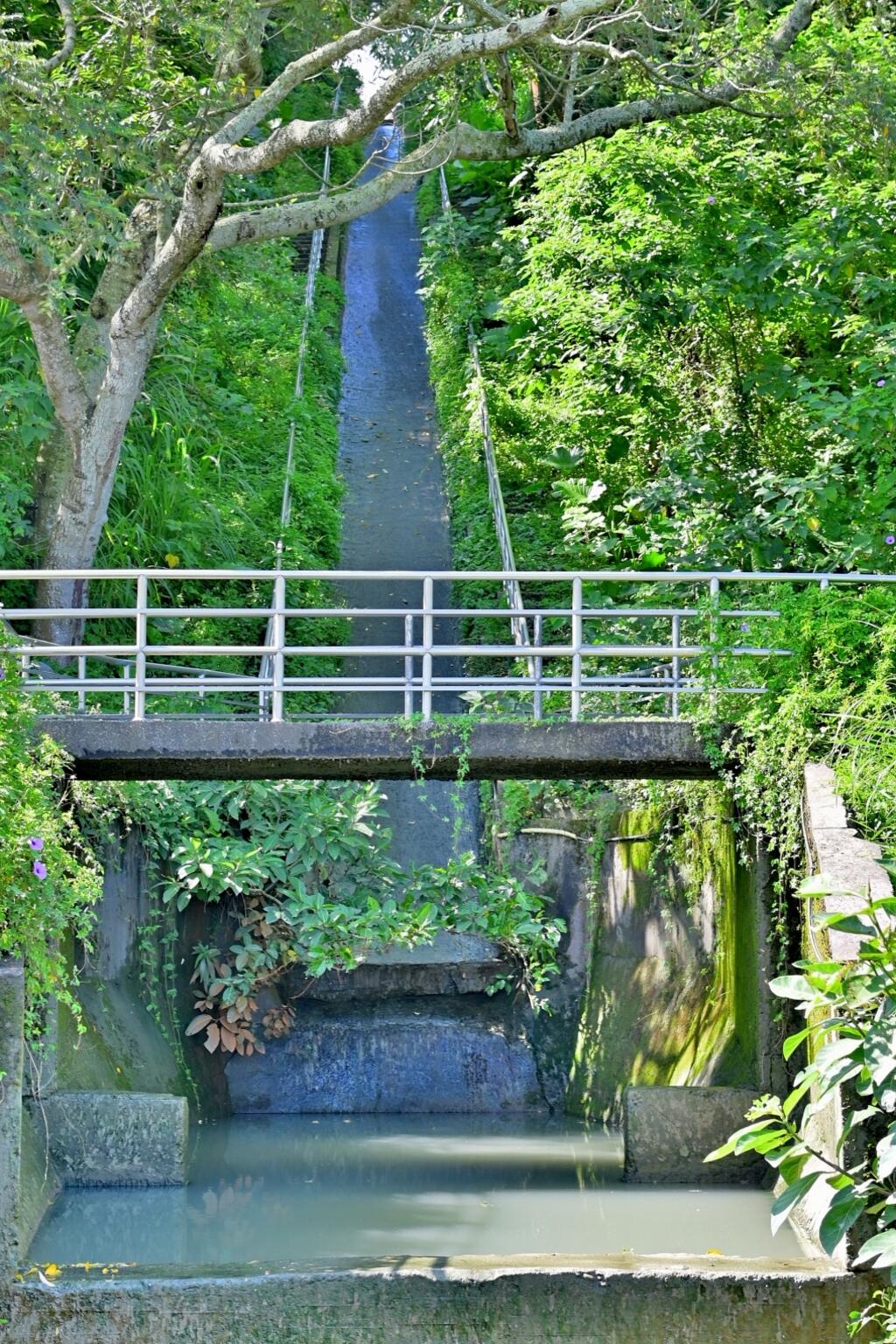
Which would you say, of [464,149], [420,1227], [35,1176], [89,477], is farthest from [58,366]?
[420,1227]

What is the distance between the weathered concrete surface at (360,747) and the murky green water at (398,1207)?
2868 millimetres

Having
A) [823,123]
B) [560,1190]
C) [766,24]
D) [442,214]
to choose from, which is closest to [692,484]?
[823,123]

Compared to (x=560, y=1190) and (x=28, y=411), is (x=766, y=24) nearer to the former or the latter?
(x=28, y=411)

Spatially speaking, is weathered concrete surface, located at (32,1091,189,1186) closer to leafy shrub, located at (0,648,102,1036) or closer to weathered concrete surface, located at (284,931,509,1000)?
leafy shrub, located at (0,648,102,1036)

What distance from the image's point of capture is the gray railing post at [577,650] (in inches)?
401

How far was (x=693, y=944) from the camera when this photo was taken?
42.4 ft

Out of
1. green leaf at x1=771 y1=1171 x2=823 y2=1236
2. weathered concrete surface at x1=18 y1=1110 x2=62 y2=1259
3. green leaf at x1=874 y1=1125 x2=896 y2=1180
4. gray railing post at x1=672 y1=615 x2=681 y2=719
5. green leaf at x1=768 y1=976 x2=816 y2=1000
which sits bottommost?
weathered concrete surface at x1=18 y1=1110 x2=62 y2=1259

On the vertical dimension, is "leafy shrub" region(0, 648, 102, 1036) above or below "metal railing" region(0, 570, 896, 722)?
below

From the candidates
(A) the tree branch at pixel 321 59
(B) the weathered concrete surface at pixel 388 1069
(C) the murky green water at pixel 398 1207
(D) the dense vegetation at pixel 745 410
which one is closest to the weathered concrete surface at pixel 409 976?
(B) the weathered concrete surface at pixel 388 1069

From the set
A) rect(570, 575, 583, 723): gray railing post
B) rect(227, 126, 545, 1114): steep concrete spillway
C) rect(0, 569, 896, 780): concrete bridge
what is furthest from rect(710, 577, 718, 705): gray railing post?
rect(227, 126, 545, 1114): steep concrete spillway

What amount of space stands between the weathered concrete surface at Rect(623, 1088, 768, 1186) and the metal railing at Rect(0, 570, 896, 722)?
102 inches

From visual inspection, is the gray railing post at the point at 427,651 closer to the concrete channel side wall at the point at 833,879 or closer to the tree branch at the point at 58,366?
the concrete channel side wall at the point at 833,879

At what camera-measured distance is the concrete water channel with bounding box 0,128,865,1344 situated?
8.30 meters

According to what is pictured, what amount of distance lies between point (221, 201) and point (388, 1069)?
7526mm
